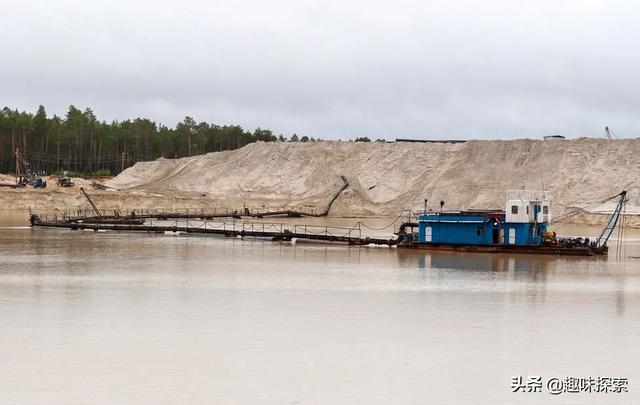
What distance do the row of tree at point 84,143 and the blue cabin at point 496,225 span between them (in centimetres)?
11303

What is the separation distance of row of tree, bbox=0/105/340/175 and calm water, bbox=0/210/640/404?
12600cm

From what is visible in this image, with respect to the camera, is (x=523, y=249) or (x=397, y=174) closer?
(x=523, y=249)

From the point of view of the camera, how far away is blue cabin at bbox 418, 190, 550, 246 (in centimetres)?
6216

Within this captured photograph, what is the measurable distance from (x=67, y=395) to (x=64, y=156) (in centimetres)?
16359

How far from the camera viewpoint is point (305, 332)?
28062mm

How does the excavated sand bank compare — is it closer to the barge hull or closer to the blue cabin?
the blue cabin

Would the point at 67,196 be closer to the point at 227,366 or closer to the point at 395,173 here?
the point at 395,173

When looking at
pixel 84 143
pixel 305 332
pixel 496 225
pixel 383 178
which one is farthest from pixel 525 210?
pixel 84 143

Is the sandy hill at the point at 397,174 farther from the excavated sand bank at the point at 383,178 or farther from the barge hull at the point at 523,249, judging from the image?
the barge hull at the point at 523,249

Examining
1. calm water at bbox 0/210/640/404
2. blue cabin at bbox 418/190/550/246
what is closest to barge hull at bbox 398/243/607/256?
blue cabin at bbox 418/190/550/246

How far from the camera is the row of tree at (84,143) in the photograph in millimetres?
169125

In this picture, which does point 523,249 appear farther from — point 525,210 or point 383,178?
point 383,178

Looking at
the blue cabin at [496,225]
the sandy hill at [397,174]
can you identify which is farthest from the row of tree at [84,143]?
the blue cabin at [496,225]

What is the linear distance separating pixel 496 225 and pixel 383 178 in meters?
69.9
